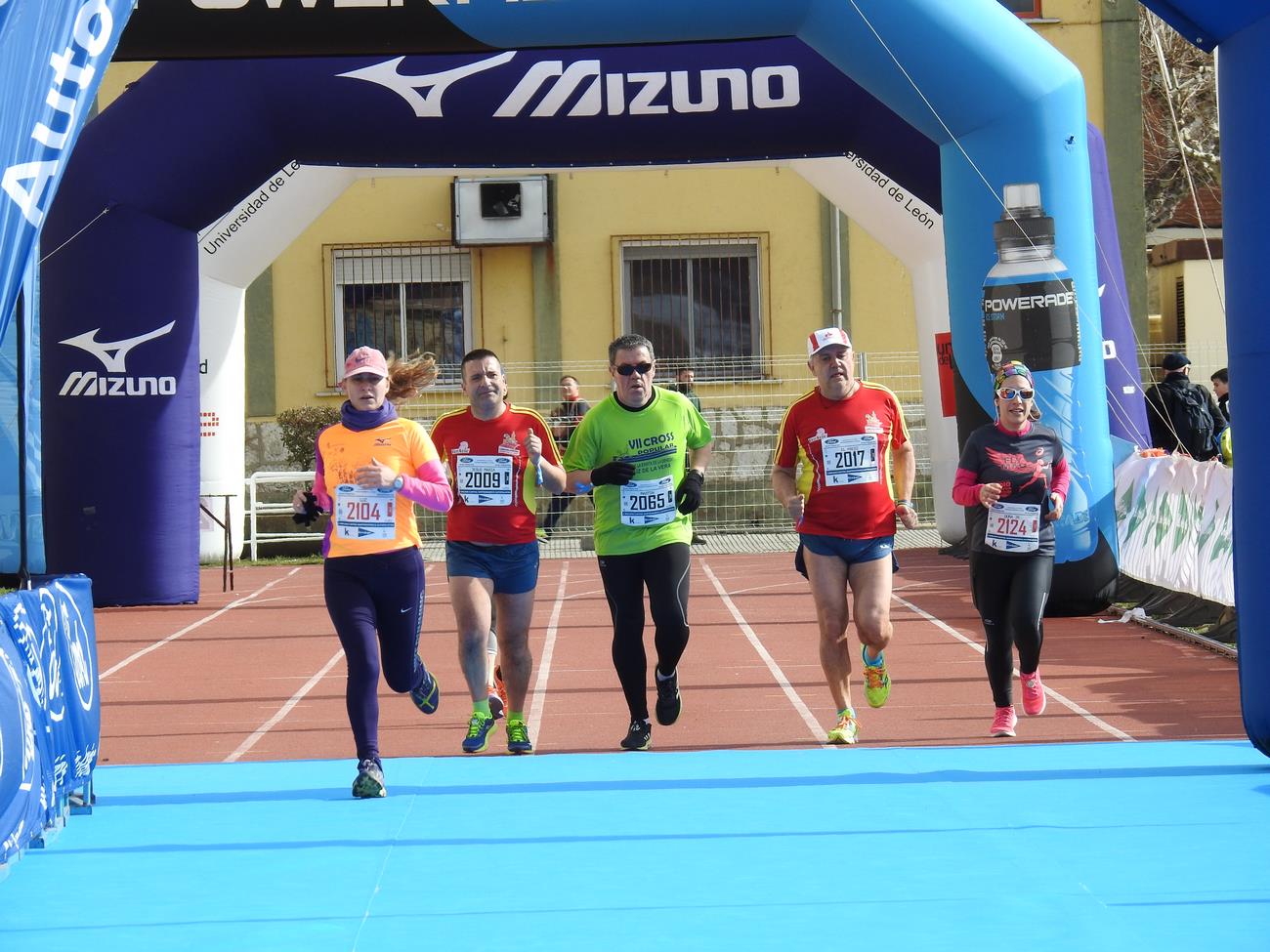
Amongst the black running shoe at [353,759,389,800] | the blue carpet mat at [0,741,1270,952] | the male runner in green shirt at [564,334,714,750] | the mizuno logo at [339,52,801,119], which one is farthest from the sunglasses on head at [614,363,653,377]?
the mizuno logo at [339,52,801,119]

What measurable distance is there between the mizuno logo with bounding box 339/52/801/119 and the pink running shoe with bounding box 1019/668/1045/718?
19.0ft

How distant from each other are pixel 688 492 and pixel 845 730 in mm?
1288

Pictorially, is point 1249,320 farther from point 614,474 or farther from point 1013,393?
point 614,474

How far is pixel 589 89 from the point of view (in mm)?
12164

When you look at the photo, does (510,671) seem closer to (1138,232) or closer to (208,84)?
(208,84)

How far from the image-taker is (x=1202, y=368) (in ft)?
74.2

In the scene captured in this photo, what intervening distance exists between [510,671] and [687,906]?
298 centimetres

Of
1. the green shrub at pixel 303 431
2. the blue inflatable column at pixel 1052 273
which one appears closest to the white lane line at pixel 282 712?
the blue inflatable column at pixel 1052 273

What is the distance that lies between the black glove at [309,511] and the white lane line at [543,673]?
5.54 feet

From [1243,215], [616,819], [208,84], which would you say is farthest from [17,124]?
[208,84]

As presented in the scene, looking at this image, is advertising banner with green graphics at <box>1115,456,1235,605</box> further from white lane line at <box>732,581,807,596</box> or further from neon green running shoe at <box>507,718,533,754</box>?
neon green running shoe at <box>507,718,533,754</box>

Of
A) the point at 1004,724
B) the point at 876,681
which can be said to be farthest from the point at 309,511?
the point at 1004,724

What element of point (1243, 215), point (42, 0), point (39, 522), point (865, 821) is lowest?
point (865, 821)

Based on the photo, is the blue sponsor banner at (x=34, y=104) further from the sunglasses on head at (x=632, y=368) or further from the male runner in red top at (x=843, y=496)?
the male runner in red top at (x=843, y=496)
